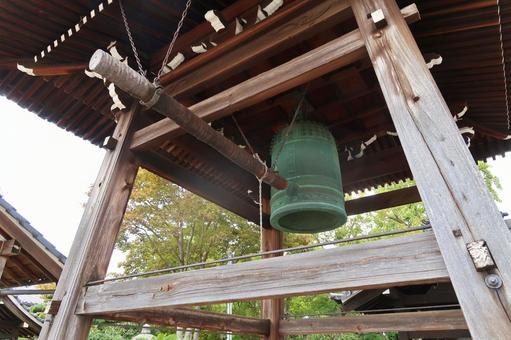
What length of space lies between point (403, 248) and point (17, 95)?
3.20 metres

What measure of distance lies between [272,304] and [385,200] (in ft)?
5.74

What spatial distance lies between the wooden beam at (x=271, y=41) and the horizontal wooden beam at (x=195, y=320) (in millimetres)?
1627

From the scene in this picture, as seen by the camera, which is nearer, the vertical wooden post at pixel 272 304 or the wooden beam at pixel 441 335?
the vertical wooden post at pixel 272 304

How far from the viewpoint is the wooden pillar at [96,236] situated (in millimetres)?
1918

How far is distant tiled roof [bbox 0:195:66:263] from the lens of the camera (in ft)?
15.4

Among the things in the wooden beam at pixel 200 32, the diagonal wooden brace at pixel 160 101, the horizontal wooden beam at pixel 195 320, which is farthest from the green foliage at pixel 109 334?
the diagonal wooden brace at pixel 160 101

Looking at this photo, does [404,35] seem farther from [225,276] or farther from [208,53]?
[225,276]

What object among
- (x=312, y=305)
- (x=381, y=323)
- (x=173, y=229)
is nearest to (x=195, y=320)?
(x=381, y=323)

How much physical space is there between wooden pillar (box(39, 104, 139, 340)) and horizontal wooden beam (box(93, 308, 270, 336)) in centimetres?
18

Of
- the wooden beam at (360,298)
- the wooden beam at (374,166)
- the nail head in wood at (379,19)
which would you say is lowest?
the wooden beam at (360,298)

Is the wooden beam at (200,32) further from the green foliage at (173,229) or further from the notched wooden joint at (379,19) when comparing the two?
the green foliage at (173,229)

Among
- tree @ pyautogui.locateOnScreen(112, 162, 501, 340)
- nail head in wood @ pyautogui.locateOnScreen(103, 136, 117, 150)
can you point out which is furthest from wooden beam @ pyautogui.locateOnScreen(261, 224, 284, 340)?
tree @ pyautogui.locateOnScreen(112, 162, 501, 340)

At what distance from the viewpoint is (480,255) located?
3.32 ft

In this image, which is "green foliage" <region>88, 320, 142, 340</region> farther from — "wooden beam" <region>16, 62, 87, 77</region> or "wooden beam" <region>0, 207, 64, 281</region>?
"wooden beam" <region>16, 62, 87, 77</region>
